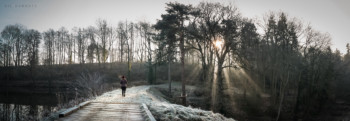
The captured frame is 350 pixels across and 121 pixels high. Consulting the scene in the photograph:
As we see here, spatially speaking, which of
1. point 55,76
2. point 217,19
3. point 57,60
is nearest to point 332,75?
point 217,19

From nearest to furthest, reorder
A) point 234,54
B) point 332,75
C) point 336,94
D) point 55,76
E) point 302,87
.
A: point 234,54
point 302,87
point 332,75
point 336,94
point 55,76

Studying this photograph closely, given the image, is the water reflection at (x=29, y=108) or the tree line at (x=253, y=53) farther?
the tree line at (x=253, y=53)

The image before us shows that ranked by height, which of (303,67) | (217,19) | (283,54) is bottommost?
(303,67)

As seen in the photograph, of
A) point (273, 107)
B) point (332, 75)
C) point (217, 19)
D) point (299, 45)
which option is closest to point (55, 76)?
point (217, 19)

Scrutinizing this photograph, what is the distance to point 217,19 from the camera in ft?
71.9

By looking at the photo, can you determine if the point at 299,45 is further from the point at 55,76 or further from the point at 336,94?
the point at 55,76

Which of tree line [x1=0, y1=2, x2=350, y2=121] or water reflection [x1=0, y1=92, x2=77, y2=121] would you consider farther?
tree line [x1=0, y1=2, x2=350, y2=121]

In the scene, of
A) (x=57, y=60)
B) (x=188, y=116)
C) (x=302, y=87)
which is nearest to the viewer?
(x=188, y=116)

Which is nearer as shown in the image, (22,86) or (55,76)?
(22,86)

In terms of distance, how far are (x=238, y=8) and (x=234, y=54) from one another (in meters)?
5.10

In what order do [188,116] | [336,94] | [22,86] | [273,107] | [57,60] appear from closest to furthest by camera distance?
1. [188,116]
2. [273,107]
3. [336,94]
4. [22,86]
5. [57,60]

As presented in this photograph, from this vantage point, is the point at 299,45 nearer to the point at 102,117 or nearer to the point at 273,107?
the point at 273,107

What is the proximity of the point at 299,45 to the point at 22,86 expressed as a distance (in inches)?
1966

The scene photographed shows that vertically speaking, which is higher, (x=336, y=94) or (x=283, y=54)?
(x=283, y=54)
